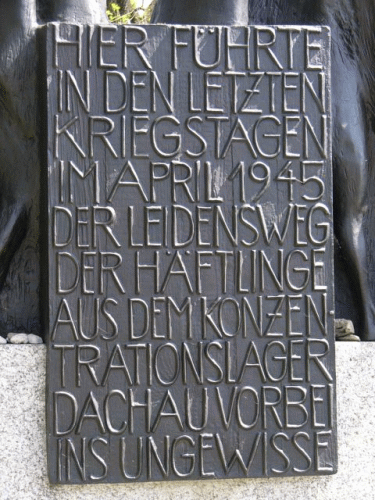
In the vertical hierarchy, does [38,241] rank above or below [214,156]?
below

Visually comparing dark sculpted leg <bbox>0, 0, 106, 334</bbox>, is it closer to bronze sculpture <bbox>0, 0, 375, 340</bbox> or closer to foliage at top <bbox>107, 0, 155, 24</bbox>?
bronze sculpture <bbox>0, 0, 375, 340</bbox>

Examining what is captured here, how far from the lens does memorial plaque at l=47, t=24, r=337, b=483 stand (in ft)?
18.1

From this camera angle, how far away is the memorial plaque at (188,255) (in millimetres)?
5512

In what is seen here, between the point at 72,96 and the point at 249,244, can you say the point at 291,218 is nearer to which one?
the point at 249,244

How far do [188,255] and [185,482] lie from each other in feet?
3.61

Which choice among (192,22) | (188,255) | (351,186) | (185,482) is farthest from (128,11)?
(185,482)

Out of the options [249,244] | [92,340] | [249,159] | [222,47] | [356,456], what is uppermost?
[222,47]

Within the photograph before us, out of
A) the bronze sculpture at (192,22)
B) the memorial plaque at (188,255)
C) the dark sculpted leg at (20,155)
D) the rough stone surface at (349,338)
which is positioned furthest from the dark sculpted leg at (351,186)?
the dark sculpted leg at (20,155)

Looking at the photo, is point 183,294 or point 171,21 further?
point 171,21

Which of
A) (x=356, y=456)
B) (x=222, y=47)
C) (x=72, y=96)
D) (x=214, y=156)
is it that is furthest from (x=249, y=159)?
(x=356, y=456)

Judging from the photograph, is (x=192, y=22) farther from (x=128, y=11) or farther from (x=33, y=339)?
(x=128, y=11)

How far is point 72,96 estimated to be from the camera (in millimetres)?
5570

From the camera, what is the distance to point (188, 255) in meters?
5.60

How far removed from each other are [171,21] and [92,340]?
1.76 m
